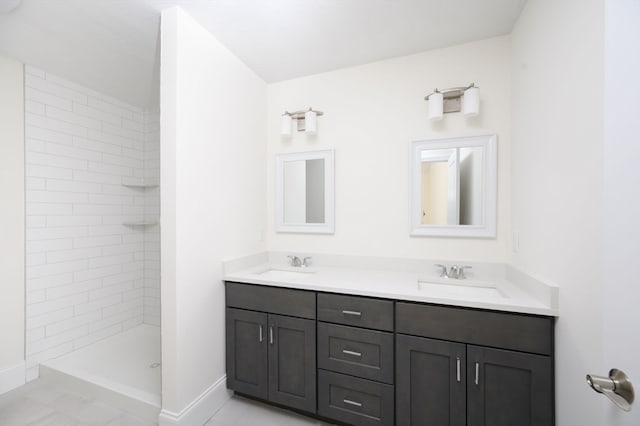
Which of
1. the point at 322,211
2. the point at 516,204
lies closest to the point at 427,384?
the point at 516,204

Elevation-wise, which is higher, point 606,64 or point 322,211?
point 606,64

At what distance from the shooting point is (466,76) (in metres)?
1.96

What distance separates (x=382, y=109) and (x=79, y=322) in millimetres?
3295

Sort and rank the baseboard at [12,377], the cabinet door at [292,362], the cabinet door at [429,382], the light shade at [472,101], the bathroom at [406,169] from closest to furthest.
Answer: the bathroom at [406,169], the cabinet door at [429,382], the cabinet door at [292,362], the light shade at [472,101], the baseboard at [12,377]

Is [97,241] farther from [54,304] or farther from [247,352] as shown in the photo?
[247,352]

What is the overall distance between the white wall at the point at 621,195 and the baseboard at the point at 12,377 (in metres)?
3.42

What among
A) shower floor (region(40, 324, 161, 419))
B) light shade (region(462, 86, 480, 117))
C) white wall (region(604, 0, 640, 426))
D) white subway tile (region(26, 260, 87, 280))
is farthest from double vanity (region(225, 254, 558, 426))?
white subway tile (region(26, 260, 87, 280))

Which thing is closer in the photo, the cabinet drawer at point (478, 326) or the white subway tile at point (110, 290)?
the cabinet drawer at point (478, 326)

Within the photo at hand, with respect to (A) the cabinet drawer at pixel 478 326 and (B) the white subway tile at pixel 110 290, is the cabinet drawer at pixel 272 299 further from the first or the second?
(B) the white subway tile at pixel 110 290

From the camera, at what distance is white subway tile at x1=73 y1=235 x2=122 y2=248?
248cm

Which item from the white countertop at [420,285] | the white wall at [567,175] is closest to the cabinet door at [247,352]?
the white countertop at [420,285]

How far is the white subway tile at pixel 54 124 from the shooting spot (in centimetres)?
218

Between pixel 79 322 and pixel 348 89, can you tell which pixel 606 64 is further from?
pixel 79 322

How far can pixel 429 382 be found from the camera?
146 centimetres
